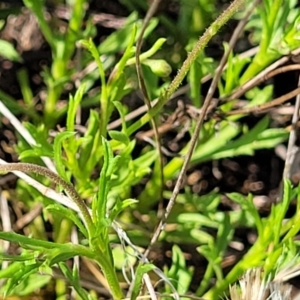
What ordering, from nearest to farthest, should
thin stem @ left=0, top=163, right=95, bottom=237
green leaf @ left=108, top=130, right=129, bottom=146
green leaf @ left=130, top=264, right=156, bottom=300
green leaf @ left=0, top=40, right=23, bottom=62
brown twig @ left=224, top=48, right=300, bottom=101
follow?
thin stem @ left=0, top=163, right=95, bottom=237 < green leaf @ left=130, top=264, right=156, bottom=300 < green leaf @ left=108, top=130, right=129, bottom=146 < brown twig @ left=224, top=48, right=300, bottom=101 < green leaf @ left=0, top=40, right=23, bottom=62

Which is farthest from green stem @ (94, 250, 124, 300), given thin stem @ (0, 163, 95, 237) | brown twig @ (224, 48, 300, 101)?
brown twig @ (224, 48, 300, 101)

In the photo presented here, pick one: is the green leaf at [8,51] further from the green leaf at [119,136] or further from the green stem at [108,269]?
the green stem at [108,269]

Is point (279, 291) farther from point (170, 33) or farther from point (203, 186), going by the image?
point (170, 33)

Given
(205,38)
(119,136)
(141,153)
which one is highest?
(205,38)

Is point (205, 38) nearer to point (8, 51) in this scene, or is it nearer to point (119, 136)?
point (119, 136)

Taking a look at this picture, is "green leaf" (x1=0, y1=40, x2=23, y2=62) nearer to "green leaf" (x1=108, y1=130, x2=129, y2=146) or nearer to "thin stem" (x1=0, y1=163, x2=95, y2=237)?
"green leaf" (x1=108, y1=130, x2=129, y2=146)

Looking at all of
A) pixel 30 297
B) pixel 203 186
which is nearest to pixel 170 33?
pixel 203 186

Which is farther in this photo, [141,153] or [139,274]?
[141,153]

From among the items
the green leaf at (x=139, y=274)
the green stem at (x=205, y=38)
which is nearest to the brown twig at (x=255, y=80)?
the green stem at (x=205, y=38)

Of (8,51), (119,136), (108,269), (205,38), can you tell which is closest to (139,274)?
(108,269)

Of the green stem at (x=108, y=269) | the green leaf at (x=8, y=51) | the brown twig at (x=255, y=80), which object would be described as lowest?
the green stem at (x=108, y=269)

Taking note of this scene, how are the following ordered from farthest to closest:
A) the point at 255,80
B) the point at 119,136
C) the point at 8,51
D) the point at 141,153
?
the point at 141,153, the point at 8,51, the point at 255,80, the point at 119,136

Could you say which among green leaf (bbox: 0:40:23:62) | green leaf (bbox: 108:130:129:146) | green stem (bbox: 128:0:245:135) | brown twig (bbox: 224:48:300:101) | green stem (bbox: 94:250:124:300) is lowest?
green stem (bbox: 94:250:124:300)
